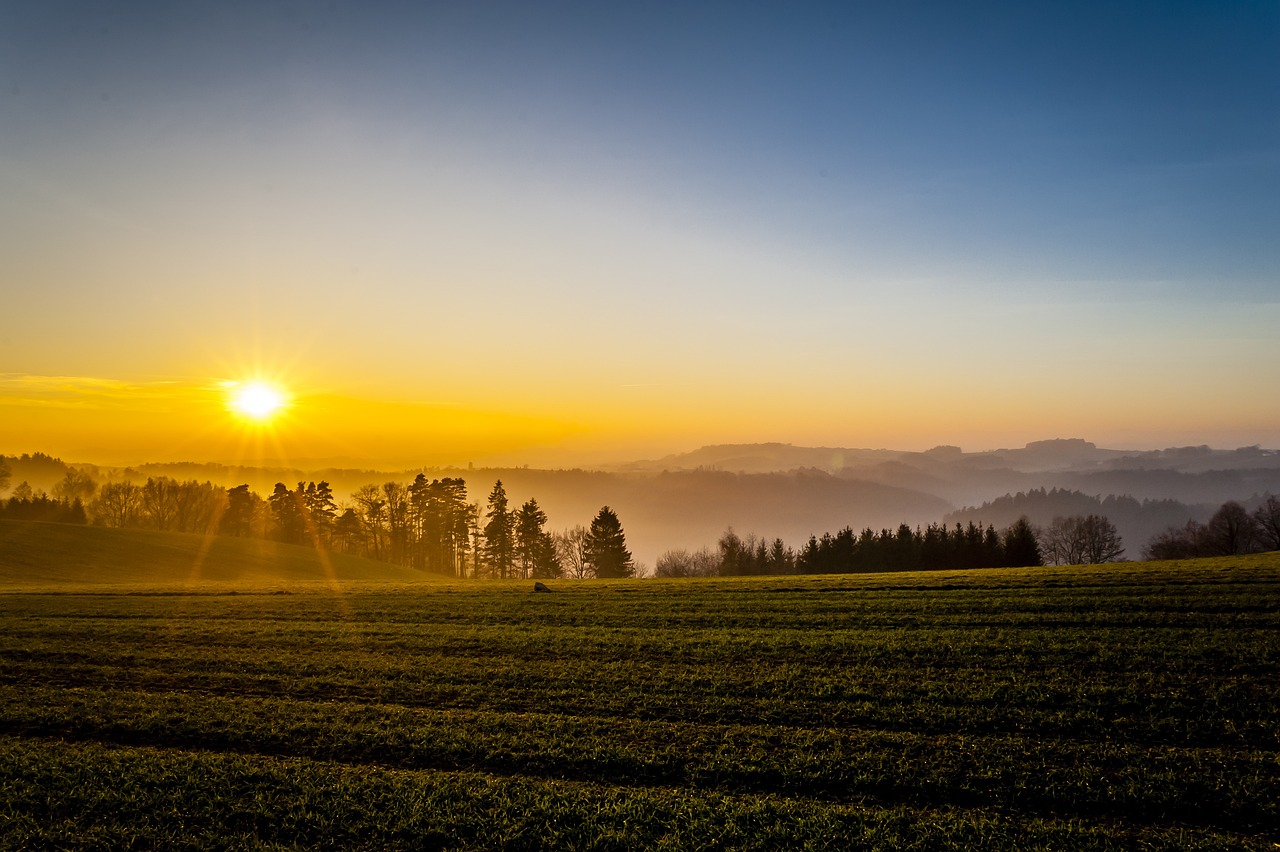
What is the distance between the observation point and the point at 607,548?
100 m

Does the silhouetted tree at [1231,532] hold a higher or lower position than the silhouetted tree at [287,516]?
lower

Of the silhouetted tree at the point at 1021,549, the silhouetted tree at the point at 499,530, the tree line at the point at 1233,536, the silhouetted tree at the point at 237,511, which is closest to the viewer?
the silhouetted tree at the point at 1021,549

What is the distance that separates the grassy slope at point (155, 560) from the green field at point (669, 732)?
45881 mm

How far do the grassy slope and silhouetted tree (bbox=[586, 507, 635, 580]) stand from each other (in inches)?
1040

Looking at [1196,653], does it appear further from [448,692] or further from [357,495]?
[357,495]

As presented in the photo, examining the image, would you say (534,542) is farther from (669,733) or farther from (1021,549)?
(669,733)

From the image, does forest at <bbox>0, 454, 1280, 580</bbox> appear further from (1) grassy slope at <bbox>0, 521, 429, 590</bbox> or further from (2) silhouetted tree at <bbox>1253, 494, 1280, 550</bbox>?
(1) grassy slope at <bbox>0, 521, 429, 590</bbox>

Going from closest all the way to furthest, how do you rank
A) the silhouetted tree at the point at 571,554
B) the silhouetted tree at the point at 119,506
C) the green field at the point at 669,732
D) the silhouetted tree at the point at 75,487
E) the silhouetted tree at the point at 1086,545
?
the green field at the point at 669,732 < the silhouetted tree at the point at 571,554 < the silhouetted tree at the point at 1086,545 < the silhouetted tree at the point at 119,506 < the silhouetted tree at the point at 75,487

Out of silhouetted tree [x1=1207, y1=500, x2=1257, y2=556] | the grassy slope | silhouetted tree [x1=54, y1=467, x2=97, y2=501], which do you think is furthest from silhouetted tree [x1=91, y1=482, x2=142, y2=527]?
silhouetted tree [x1=1207, y1=500, x2=1257, y2=556]

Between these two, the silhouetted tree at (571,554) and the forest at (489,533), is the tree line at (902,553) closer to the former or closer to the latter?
the forest at (489,533)

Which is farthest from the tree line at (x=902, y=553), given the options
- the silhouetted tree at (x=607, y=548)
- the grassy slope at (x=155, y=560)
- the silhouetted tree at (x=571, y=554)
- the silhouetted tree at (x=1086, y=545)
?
the grassy slope at (x=155, y=560)

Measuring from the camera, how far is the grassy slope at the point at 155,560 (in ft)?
221

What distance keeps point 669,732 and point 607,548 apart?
8596 centimetres

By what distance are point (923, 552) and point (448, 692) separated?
84179mm
